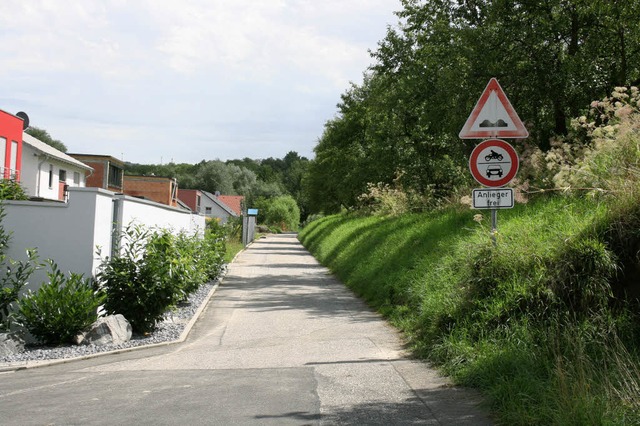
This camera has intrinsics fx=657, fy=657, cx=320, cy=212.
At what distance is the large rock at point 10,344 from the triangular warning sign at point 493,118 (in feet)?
21.4

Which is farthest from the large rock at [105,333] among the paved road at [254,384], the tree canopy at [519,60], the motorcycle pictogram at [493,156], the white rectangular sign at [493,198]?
the tree canopy at [519,60]

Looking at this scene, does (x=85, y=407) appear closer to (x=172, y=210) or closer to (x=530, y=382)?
(x=530, y=382)

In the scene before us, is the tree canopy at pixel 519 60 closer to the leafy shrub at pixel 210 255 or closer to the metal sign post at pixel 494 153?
the metal sign post at pixel 494 153

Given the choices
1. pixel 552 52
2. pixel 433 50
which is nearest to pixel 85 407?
pixel 552 52

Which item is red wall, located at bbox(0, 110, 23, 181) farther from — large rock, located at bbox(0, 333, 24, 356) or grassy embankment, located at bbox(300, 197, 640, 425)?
grassy embankment, located at bbox(300, 197, 640, 425)

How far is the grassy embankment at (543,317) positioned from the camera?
5027 millimetres

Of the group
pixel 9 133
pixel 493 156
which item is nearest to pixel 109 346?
pixel 493 156

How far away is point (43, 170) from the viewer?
41312 mm

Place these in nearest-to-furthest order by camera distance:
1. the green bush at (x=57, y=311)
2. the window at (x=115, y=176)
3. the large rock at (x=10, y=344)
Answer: the large rock at (x=10, y=344)
the green bush at (x=57, y=311)
the window at (x=115, y=176)

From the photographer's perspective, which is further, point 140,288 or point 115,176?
point 115,176

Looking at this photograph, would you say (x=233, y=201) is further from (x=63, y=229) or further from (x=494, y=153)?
(x=494, y=153)

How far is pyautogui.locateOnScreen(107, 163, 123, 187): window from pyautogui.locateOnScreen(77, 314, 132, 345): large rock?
50.4 metres

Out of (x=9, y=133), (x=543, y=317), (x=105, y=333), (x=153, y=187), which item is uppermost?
(x=9, y=133)

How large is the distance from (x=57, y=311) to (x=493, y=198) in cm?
609
